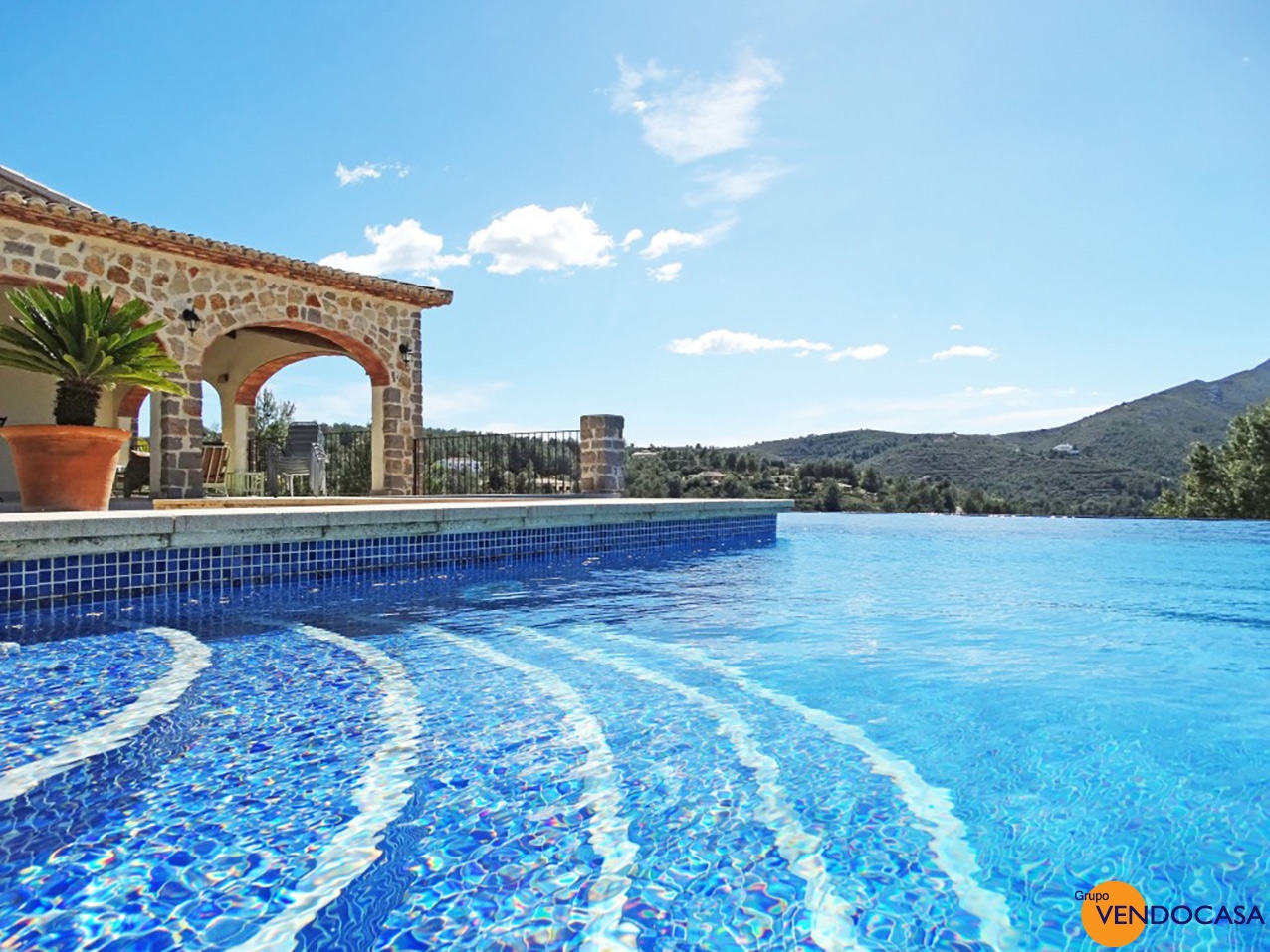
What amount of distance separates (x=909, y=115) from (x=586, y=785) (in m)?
11.0

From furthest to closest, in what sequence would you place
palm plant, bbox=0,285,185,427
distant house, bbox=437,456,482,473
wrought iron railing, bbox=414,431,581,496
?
distant house, bbox=437,456,482,473 → wrought iron railing, bbox=414,431,581,496 → palm plant, bbox=0,285,185,427

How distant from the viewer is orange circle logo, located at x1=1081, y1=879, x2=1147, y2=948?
1.58 m

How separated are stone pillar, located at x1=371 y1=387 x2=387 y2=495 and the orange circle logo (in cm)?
1125

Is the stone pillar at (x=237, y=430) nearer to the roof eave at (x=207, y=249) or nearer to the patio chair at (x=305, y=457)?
the patio chair at (x=305, y=457)

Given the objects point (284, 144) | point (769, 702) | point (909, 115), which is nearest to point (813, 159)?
point (909, 115)

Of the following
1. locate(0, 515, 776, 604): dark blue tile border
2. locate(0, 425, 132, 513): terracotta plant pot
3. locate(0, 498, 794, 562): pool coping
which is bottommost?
locate(0, 515, 776, 604): dark blue tile border

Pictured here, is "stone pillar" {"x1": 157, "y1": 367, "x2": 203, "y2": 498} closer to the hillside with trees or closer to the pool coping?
the pool coping

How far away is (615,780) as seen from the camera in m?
2.28

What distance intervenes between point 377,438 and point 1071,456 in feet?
112

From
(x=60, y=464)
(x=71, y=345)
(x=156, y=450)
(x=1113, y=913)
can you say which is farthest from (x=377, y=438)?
(x=1113, y=913)

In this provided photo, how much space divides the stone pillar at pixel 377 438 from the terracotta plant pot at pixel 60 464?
524 cm

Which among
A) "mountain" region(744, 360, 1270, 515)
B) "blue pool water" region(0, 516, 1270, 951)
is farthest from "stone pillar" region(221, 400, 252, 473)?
"mountain" region(744, 360, 1270, 515)

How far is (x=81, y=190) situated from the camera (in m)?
12.0

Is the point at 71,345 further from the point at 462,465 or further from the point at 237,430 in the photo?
the point at 237,430
